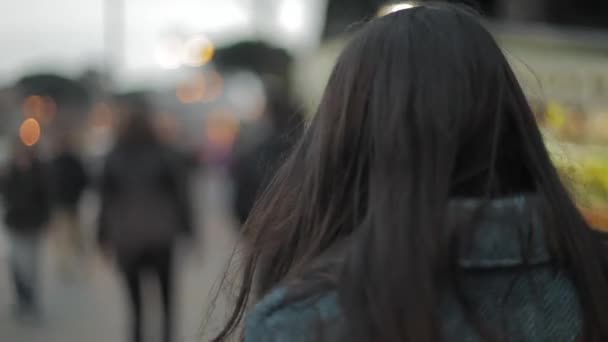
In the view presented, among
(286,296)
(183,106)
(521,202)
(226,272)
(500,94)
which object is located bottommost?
(183,106)

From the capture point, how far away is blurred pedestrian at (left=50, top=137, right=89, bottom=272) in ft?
38.5

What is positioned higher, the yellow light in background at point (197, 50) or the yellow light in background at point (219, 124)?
the yellow light in background at point (197, 50)

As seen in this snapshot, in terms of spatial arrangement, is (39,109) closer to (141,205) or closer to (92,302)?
(92,302)

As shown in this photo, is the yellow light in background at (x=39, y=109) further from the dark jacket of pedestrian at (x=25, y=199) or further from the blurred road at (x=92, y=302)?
the dark jacket of pedestrian at (x=25, y=199)

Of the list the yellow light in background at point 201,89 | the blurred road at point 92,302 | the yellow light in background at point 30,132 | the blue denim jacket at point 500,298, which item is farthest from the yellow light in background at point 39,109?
the yellow light in background at point 201,89

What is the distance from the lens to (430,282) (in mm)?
→ 1619

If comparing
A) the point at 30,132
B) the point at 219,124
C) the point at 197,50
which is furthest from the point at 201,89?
the point at 30,132

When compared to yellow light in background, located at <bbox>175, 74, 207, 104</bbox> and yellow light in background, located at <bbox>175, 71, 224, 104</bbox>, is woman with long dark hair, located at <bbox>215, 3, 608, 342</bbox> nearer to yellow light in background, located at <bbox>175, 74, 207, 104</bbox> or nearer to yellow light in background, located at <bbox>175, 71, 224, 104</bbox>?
yellow light in background, located at <bbox>175, 71, 224, 104</bbox>

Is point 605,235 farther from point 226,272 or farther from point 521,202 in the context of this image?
point 226,272

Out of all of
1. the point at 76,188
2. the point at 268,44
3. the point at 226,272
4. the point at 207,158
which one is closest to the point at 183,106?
the point at 207,158

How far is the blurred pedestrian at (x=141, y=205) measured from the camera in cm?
698

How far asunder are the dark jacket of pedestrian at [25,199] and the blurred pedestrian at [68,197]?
1.30 metres

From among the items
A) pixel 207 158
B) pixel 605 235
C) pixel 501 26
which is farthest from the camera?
pixel 207 158

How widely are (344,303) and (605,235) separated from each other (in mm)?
684
